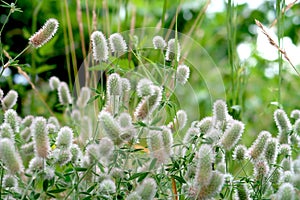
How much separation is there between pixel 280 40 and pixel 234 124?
1.49 feet

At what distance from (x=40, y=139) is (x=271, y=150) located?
1.51ft

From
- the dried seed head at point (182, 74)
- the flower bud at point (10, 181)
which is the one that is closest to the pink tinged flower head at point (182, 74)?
the dried seed head at point (182, 74)

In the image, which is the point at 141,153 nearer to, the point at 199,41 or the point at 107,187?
the point at 107,187

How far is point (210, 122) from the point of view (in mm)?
1147

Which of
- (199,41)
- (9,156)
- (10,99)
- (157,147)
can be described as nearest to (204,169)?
(157,147)

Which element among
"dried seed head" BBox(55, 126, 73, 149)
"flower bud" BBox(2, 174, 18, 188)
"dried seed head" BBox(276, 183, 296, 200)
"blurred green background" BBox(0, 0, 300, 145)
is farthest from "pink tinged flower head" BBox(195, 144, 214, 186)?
"blurred green background" BBox(0, 0, 300, 145)

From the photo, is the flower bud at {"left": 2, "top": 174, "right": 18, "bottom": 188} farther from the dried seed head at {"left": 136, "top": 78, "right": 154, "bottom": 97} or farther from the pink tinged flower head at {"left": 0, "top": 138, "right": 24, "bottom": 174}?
the dried seed head at {"left": 136, "top": 78, "right": 154, "bottom": 97}

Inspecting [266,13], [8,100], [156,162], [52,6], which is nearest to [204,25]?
[266,13]

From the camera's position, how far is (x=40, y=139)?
0.96 m

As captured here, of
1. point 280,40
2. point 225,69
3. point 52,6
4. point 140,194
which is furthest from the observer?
point 52,6

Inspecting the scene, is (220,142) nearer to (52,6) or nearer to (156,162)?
(156,162)

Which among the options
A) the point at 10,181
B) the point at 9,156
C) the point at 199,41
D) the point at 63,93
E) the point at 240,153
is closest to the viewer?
the point at 9,156

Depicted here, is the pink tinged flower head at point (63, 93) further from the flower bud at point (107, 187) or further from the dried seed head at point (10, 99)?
the flower bud at point (107, 187)

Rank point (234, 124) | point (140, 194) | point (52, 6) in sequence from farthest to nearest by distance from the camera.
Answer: point (52, 6), point (234, 124), point (140, 194)
